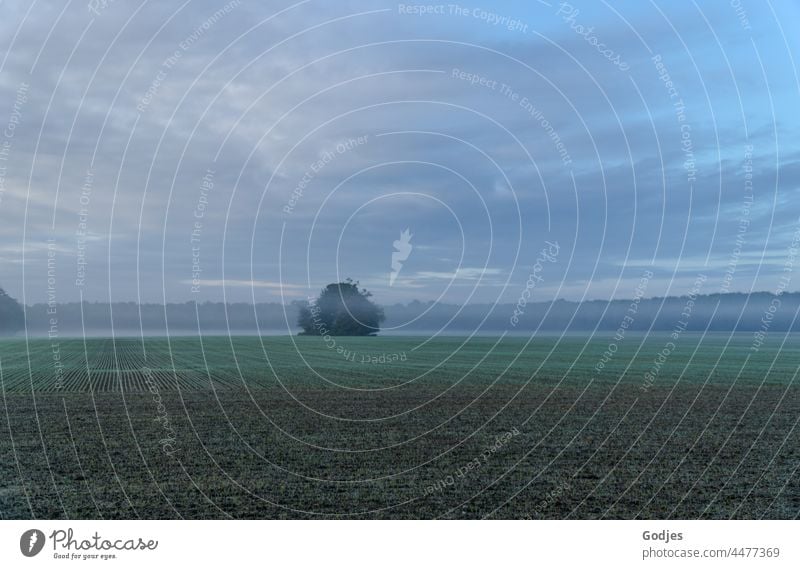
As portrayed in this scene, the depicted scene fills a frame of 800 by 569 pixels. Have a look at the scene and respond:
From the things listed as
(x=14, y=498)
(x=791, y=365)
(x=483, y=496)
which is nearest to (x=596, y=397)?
(x=483, y=496)

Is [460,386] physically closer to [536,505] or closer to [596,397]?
[596,397]

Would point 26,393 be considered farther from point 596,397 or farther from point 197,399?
point 596,397

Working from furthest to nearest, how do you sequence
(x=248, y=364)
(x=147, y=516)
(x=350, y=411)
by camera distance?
1. (x=248, y=364)
2. (x=350, y=411)
3. (x=147, y=516)

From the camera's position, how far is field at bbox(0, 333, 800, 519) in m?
15.8

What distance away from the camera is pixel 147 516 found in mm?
14688

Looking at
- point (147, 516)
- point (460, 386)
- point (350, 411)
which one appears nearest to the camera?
point (147, 516)

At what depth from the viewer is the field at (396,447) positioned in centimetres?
1580

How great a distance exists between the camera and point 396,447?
22141 mm

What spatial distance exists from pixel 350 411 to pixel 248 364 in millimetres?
29231

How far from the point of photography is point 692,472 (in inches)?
754

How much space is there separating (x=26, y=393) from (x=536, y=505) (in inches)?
1180

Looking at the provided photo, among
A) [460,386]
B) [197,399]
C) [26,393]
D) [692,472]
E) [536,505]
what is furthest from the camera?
[460,386]

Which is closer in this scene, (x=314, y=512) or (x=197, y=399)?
(x=314, y=512)

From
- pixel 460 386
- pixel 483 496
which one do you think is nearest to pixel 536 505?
pixel 483 496
